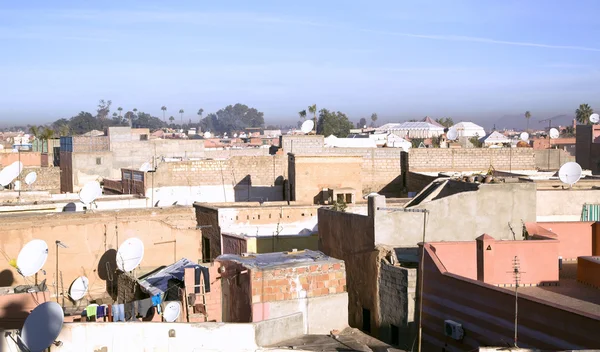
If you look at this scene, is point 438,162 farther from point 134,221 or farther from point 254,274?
point 254,274

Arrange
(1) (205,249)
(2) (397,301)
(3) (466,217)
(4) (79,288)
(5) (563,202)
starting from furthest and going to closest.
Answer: (1) (205,249) < (5) (563,202) < (4) (79,288) < (3) (466,217) < (2) (397,301)

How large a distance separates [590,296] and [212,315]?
6728mm

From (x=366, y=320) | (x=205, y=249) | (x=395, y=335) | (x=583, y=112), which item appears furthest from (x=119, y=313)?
(x=583, y=112)

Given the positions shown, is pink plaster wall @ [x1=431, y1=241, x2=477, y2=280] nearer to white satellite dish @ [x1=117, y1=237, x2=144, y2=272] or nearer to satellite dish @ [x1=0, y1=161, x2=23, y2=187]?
white satellite dish @ [x1=117, y1=237, x2=144, y2=272]

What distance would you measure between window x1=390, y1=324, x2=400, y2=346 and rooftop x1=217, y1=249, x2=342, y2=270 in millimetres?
1977

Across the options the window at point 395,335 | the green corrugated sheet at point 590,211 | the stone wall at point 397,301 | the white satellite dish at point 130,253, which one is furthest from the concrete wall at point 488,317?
the green corrugated sheet at point 590,211

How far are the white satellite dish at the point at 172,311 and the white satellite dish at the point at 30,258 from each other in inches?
146

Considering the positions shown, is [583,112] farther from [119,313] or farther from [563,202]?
[119,313]

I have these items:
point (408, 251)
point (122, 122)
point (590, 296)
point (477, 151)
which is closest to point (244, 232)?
point (408, 251)

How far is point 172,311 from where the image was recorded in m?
13.1

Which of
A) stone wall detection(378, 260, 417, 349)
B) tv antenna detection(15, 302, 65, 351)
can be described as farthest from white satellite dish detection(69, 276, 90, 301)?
tv antenna detection(15, 302, 65, 351)

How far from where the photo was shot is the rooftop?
13297mm

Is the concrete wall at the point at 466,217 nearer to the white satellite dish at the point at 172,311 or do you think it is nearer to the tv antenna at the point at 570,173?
the tv antenna at the point at 570,173

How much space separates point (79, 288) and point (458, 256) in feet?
29.4
